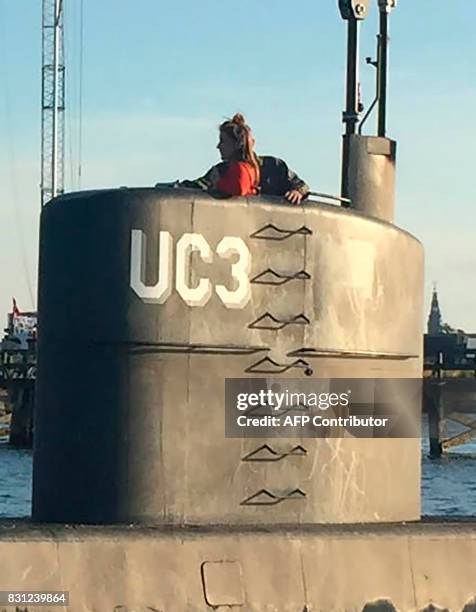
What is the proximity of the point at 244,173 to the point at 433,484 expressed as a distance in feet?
95.0

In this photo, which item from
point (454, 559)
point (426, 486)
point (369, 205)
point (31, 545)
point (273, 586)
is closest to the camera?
point (31, 545)

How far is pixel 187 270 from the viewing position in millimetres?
8023

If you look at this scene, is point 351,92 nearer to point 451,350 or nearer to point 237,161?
point 237,161

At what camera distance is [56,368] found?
812cm

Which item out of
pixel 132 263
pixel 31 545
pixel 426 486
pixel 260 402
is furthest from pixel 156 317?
pixel 426 486

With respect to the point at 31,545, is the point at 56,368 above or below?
above

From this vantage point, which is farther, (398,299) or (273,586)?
(398,299)

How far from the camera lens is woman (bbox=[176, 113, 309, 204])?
827 centimetres

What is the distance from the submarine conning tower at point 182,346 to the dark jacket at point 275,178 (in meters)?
0.16

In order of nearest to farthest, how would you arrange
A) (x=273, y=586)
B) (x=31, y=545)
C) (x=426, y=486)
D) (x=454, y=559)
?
(x=31, y=545)
(x=273, y=586)
(x=454, y=559)
(x=426, y=486)

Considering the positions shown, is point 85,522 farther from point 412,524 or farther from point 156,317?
point 412,524

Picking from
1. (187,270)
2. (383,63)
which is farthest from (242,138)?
(383,63)

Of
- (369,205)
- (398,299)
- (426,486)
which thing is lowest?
(426,486)

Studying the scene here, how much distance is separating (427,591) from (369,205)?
264cm
